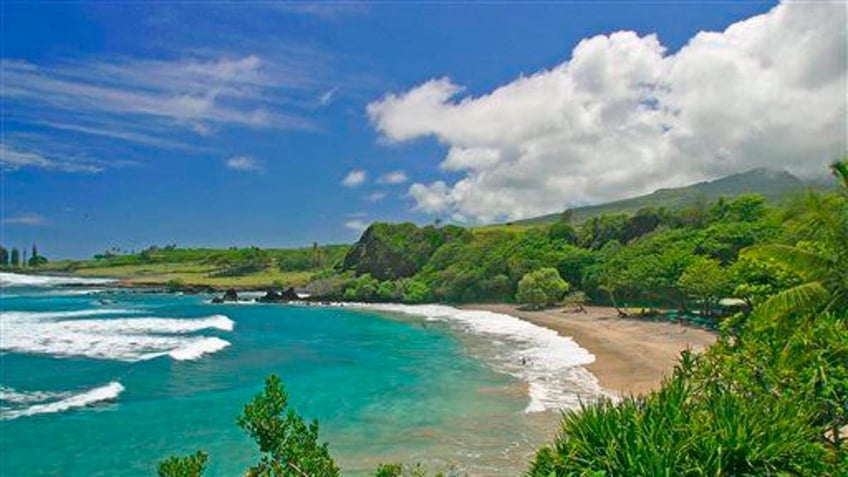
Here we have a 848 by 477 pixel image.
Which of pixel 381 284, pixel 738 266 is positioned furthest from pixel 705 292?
pixel 381 284

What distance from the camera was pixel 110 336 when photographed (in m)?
59.0

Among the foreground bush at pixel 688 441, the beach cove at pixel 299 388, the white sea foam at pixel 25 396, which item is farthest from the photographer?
the white sea foam at pixel 25 396

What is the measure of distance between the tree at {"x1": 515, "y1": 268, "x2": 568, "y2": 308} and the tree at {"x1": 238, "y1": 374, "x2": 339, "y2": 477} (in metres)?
75.1

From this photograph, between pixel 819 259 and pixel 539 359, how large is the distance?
26821mm

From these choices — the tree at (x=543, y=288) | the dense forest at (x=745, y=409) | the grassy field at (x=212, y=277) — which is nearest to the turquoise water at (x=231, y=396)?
the dense forest at (x=745, y=409)

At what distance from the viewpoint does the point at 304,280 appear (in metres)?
151

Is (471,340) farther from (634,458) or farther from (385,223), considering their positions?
(385,223)

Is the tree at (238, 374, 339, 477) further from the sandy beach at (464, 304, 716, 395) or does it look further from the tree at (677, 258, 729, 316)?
the tree at (677, 258, 729, 316)

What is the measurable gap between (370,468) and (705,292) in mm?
40388

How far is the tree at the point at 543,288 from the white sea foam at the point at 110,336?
123 feet

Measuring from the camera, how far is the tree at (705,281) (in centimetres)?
5197

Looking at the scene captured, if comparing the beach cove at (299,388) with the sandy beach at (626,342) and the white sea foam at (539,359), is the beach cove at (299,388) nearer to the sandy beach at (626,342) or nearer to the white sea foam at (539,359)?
the white sea foam at (539,359)

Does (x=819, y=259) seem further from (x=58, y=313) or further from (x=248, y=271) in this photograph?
(x=248, y=271)

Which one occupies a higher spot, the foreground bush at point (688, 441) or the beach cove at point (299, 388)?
the foreground bush at point (688, 441)
